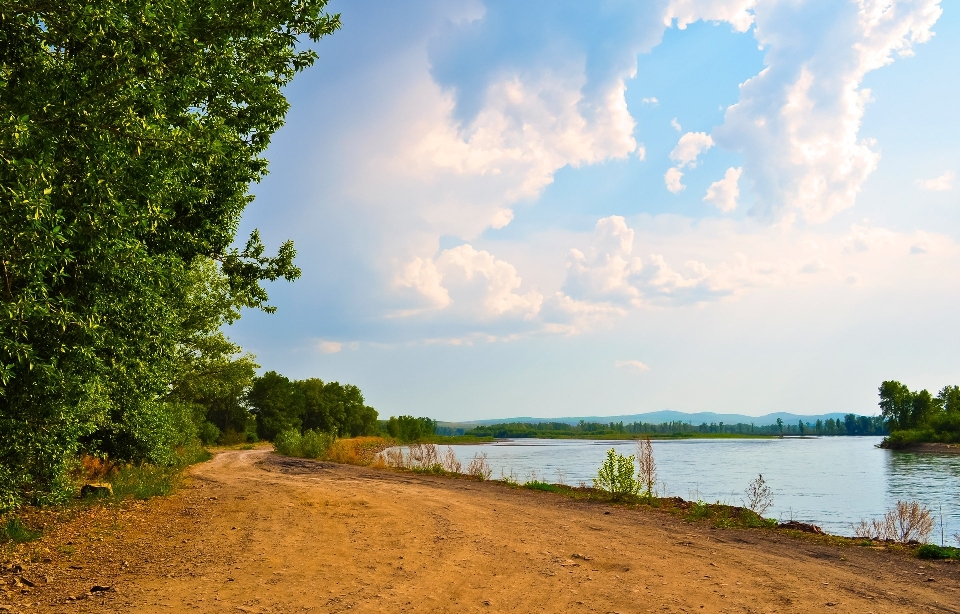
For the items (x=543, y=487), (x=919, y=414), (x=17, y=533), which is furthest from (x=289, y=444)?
(x=919, y=414)

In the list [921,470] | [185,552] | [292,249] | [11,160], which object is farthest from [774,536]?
[921,470]

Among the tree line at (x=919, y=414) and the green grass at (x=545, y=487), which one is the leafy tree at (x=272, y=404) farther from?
the tree line at (x=919, y=414)

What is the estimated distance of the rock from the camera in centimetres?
1567

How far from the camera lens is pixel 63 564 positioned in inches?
374

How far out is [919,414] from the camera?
9688cm

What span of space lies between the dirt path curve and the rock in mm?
2255

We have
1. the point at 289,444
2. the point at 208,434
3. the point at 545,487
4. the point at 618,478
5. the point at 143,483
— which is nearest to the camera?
the point at 143,483

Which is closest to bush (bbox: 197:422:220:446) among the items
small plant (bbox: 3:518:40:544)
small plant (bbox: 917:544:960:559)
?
small plant (bbox: 3:518:40:544)

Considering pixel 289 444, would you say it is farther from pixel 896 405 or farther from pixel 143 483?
pixel 896 405

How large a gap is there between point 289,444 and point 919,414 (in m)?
100

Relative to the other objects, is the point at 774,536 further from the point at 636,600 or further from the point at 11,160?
the point at 11,160

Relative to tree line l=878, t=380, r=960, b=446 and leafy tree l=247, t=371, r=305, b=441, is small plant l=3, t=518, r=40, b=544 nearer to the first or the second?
leafy tree l=247, t=371, r=305, b=441

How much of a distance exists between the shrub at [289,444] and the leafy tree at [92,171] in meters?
33.7

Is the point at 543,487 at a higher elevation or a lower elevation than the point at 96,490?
lower
